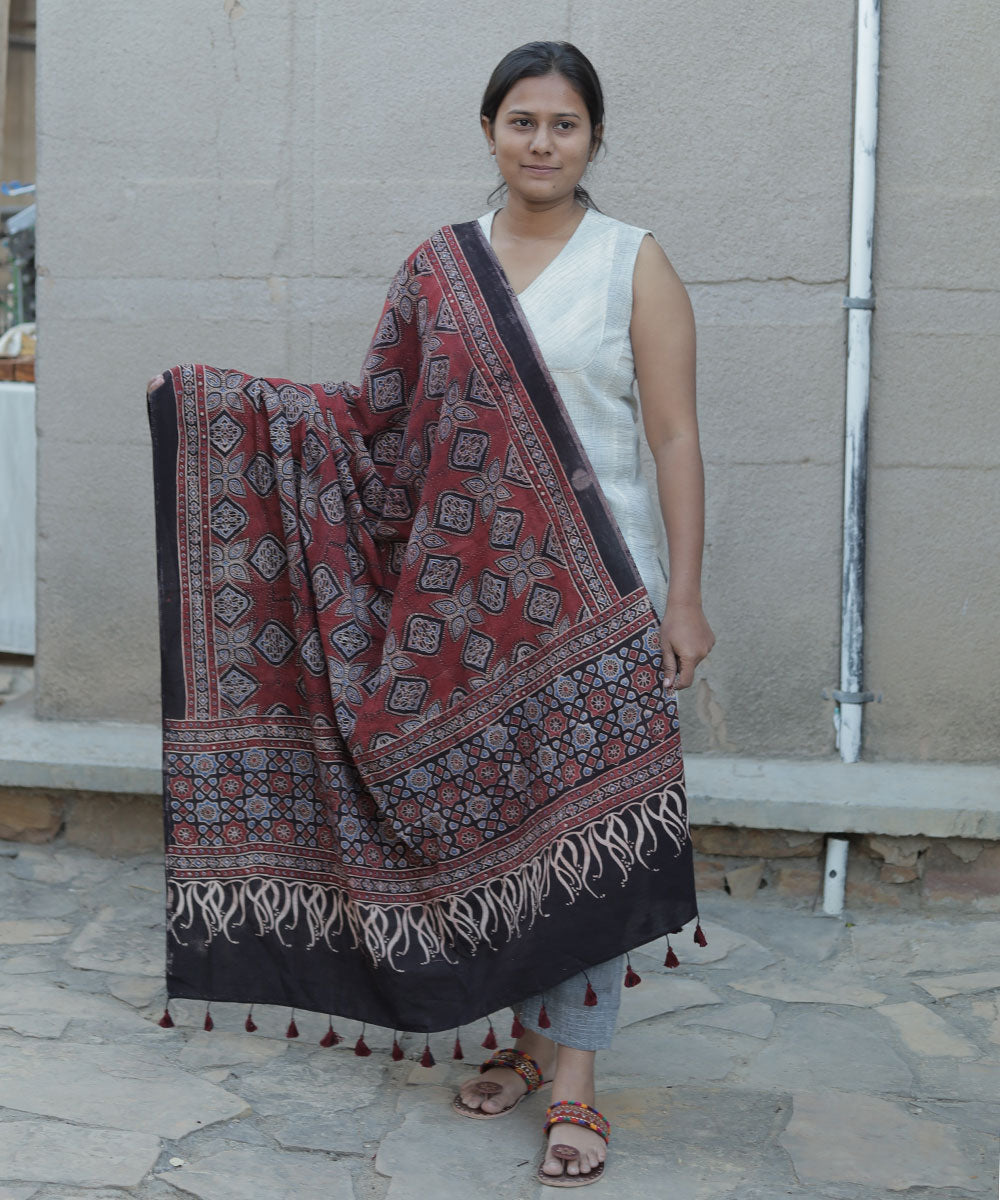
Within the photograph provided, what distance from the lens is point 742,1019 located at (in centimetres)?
303

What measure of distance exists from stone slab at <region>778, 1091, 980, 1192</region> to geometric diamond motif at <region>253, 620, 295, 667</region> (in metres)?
1.27

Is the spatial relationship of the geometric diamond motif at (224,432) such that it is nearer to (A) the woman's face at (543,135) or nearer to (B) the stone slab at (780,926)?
(A) the woman's face at (543,135)

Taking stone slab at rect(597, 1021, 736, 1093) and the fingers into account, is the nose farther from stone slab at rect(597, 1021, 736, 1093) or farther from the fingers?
stone slab at rect(597, 1021, 736, 1093)

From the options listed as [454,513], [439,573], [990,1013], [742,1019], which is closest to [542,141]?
[454,513]

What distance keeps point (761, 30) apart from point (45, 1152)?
10.00 ft

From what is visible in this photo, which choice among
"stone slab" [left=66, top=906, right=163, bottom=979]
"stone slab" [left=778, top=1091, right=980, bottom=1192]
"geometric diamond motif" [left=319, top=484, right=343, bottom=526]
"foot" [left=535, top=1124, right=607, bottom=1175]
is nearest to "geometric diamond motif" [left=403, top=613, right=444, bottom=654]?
"geometric diamond motif" [left=319, top=484, right=343, bottom=526]

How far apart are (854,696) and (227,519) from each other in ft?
6.21

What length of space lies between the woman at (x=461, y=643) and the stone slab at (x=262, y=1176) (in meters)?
0.29

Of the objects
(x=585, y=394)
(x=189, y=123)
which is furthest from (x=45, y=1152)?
(x=189, y=123)

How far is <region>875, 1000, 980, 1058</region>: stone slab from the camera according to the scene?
2875 millimetres

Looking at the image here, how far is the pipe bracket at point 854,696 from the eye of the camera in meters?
3.71

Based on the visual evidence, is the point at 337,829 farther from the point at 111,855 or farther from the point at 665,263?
the point at 111,855

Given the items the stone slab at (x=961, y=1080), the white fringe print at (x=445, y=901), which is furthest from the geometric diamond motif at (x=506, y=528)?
the stone slab at (x=961, y=1080)

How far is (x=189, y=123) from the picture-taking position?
3.78 metres
